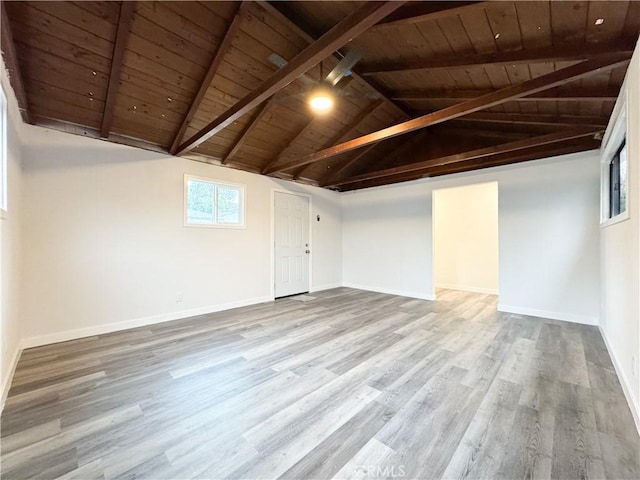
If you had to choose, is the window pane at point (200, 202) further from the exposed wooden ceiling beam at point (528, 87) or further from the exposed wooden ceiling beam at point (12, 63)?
the exposed wooden ceiling beam at point (528, 87)

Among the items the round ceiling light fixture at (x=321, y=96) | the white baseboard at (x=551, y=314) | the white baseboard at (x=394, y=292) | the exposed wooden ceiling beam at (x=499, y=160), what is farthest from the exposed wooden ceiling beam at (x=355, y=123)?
the white baseboard at (x=551, y=314)

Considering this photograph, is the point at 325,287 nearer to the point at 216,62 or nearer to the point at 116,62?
the point at 216,62

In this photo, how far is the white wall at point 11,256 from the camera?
2.19m

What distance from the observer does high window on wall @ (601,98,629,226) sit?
257 centimetres

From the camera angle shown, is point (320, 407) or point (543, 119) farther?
point (543, 119)

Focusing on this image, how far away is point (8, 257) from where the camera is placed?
94.0 inches

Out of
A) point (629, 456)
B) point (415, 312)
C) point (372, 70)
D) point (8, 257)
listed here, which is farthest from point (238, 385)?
point (372, 70)

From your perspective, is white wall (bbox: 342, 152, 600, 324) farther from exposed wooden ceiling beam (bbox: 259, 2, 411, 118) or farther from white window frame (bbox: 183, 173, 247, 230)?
white window frame (bbox: 183, 173, 247, 230)

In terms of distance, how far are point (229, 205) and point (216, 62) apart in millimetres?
2436

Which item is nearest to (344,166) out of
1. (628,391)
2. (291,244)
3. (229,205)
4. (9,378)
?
(291,244)

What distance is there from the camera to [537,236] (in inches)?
169

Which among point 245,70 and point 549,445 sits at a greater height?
point 245,70

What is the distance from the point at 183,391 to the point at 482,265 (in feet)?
21.1

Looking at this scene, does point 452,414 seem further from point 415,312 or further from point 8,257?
point 8,257
